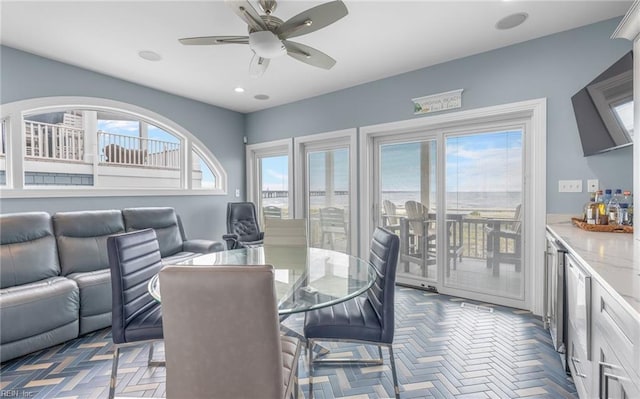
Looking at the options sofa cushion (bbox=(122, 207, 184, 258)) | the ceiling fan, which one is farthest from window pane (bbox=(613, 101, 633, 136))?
sofa cushion (bbox=(122, 207, 184, 258))

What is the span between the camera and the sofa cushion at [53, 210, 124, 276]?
2.92 meters

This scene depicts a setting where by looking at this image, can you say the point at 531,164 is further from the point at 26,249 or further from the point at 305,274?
the point at 26,249

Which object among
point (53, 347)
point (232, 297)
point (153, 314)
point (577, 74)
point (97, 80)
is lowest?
point (53, 347)

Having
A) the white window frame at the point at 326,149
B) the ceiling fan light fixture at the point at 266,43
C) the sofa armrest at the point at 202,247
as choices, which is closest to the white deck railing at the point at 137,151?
the sofa armrest at the point at 202,247

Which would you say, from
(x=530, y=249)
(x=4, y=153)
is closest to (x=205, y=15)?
(x=4, y=153)

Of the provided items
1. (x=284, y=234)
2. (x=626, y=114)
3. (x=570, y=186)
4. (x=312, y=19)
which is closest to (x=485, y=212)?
(x=570, y=186)

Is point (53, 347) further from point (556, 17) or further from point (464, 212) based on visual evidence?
point (556, 17)

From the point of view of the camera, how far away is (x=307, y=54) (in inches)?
88.2

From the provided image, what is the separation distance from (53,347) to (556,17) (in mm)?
4906

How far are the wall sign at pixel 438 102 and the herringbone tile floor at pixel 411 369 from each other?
89.6 inches

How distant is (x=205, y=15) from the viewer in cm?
244

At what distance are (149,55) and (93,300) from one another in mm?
2443

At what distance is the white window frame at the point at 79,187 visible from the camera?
9.96 feet

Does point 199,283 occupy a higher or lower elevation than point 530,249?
higher
